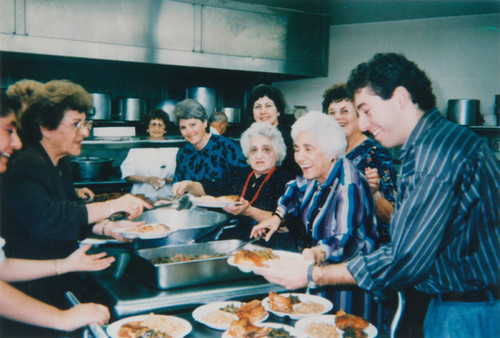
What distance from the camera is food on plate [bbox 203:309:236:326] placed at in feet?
4.79

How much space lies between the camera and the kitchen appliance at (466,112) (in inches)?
169

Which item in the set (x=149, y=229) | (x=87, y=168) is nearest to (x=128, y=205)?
(x=149, y=229)

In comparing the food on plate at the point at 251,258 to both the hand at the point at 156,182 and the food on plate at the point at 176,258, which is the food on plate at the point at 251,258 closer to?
the food on plate at the point at 176,258

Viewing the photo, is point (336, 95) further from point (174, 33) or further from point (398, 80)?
point (174, 33)

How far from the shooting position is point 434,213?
116cm

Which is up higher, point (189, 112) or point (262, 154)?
point (189, 112)

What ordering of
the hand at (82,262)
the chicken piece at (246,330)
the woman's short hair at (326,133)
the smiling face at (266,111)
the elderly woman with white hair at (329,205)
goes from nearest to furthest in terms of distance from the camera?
the chicken piece at (246,330), the hand at (82,262), the elderly woman with white hair at (329,205), the woman's short hair at (326,133), the smiling face at (266,111)

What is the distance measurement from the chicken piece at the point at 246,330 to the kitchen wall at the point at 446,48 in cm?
408

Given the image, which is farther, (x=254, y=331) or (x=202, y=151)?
(x=202, y=151)

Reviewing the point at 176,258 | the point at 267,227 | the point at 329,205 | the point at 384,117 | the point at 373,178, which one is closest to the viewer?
the point at 384,117

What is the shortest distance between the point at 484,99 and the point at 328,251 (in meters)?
3.65

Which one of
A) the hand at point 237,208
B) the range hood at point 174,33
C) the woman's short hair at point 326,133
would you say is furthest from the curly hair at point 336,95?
the range hood at point 174,33

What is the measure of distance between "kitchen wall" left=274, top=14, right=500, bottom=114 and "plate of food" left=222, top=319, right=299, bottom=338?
4015mm

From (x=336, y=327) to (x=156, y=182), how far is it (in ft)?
9.74
